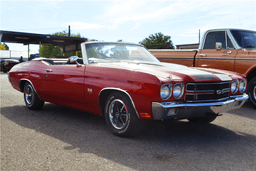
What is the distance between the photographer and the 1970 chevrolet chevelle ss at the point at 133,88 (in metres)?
3.51

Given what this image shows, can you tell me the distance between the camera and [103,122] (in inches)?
198

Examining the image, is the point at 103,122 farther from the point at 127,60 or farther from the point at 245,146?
the point at 245,146

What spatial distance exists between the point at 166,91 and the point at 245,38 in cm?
450

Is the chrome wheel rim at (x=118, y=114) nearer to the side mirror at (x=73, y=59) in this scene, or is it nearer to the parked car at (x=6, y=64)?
the side mirror at (x=73, y=59)

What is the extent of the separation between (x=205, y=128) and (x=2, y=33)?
1081cm

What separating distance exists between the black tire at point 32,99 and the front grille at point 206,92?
141 inches

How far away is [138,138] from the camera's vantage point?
3969mm

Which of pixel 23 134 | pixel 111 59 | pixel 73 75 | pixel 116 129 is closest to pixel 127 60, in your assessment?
pixel 111 59

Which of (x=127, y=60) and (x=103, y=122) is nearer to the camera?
(x=127, y=60)

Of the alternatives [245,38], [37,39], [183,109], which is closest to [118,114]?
[183,109]

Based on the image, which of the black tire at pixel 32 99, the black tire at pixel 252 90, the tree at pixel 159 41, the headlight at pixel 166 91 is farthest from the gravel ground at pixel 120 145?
the tree at pixel 159 41

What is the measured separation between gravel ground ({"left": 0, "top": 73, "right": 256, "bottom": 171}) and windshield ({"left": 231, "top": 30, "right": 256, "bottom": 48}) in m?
2.25

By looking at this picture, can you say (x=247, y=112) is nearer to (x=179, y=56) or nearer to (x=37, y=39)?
(x=179, y=56)

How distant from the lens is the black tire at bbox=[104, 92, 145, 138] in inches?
148
